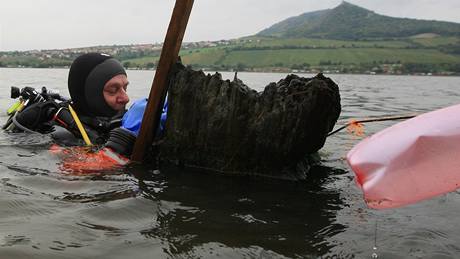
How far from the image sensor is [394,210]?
4105 mm

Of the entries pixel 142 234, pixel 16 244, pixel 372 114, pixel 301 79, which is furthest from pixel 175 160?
pixel 372 114

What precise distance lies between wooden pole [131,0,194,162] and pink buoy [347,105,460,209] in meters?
2.80

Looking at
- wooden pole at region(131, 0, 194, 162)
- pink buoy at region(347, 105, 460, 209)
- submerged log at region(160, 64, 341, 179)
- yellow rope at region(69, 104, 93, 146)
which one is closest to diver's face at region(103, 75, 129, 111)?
yellow rope at region(69, 104, 93, 146)


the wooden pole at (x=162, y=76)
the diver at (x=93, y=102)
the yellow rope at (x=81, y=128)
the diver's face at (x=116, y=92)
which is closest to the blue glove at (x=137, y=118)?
the wooden pole at (x=162, y=76)

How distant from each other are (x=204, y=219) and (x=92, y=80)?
3475 mm

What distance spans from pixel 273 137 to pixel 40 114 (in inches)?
158

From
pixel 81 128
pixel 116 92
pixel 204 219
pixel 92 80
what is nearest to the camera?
pixel 204 219

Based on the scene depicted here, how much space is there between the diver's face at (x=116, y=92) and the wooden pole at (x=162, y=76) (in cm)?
117

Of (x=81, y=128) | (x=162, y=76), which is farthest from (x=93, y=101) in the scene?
(x=162, y=76)

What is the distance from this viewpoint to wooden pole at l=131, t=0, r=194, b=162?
5109mm

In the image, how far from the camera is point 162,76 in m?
5.38

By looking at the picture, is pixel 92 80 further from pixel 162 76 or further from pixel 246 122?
pixel 246 122

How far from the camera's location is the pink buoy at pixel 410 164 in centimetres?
291

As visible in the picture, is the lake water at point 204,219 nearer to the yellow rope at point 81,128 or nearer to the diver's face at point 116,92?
the yellow rope at point 81,128
